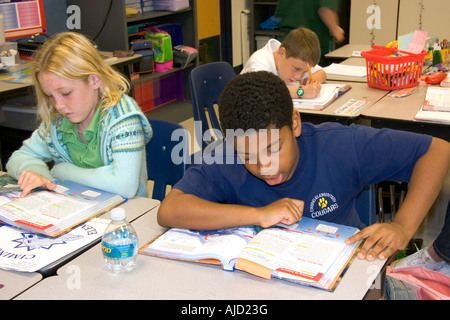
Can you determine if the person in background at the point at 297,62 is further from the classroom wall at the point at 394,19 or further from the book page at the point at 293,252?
the classroom wall at the point at 394,19

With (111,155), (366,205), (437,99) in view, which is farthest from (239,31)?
(366,205)

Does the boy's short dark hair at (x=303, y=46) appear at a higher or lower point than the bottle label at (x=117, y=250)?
higher

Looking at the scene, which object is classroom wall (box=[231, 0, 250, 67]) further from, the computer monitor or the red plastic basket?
the red plastic basket

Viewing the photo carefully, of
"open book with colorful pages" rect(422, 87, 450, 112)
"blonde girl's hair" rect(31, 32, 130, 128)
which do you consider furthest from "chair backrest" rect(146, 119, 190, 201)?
"open book with colorful pages" rect(422, 87, 450, 112)

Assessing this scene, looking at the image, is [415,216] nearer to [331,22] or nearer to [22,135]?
[331,22]

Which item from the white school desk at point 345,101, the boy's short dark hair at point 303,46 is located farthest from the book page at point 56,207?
the boy's short dark hair at point 303,46

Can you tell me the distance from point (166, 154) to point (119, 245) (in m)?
0.65

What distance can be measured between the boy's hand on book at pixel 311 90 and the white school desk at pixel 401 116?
250 millimetres

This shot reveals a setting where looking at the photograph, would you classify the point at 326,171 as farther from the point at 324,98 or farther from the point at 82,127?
the point at 324,98

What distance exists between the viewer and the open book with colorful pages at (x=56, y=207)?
1.33m

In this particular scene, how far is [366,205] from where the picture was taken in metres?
1.57

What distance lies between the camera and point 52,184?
156cm
